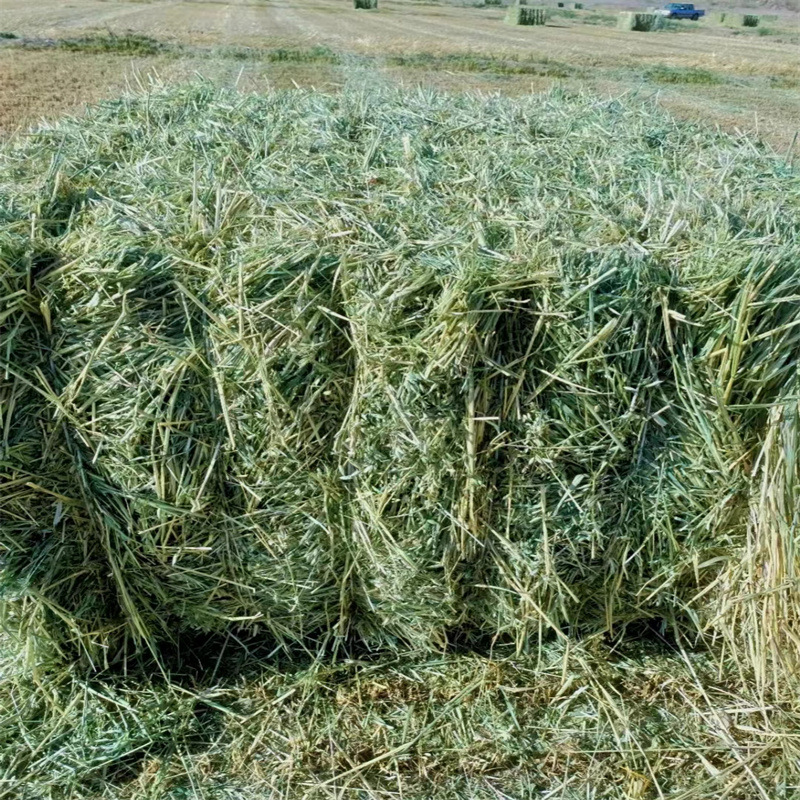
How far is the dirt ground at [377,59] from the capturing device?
35.2 feet

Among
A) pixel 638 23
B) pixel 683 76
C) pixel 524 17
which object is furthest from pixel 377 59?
pixel 638 23

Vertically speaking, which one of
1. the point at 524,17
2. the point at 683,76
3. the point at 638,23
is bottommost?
the point at 683,76

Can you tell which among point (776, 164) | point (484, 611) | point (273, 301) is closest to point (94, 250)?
point (273, 301)

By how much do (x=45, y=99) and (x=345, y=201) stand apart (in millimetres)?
8428

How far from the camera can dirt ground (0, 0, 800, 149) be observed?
10719 mm

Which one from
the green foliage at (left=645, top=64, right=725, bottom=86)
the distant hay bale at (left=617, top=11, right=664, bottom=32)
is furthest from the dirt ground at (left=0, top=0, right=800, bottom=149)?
the distant hay bale at (left=617, top=11, right=664, bottom=32)

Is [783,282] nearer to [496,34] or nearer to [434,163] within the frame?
[434,163]

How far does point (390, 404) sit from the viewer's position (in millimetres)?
2209

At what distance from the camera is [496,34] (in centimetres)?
2416

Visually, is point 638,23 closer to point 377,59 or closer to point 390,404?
point 377,59

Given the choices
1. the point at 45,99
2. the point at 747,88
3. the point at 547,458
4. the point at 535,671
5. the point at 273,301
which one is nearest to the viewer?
the point at 273,301

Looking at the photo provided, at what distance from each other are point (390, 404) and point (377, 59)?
14.8 metres

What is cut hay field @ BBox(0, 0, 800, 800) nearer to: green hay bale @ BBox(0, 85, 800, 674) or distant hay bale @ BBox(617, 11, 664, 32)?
green hay bale @ BBox(0, 85, 800, 674)

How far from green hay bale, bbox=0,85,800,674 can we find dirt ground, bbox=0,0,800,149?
1.95 metres
